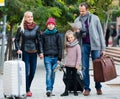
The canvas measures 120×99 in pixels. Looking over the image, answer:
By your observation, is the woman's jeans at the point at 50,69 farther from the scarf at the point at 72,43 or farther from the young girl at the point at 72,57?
the scarf at the point at 72,43

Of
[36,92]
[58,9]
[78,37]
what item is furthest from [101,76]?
[58,9]

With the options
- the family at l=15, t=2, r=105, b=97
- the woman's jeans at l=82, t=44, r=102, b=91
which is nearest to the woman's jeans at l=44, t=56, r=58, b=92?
the family at l=15, t=2, r=105, b=97

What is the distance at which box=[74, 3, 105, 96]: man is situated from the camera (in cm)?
1103

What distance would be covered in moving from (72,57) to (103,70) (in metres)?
0.77

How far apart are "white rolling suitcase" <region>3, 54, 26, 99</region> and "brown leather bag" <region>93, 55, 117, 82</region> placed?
1.71 meters

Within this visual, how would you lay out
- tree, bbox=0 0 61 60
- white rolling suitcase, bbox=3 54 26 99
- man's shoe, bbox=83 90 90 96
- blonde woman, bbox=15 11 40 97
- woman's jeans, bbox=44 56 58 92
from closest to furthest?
1. white rolling suitcase, bbox=3 54 26 99
2. blonde woman, bbox=15 11 40 97
3. woman's jeans, bbox=44 56 58 92
4. man's shoe, bbox=83 90 90 96
5. tree, bbox=0 0 61 60

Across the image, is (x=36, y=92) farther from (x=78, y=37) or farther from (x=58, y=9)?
(x=58, y=9)

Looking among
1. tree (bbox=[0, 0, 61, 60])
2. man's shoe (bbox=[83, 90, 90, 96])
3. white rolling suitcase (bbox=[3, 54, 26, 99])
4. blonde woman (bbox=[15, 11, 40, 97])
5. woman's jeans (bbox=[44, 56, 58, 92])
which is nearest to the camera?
white rolling suitcase (bbox=[3, 54, 26, 99])

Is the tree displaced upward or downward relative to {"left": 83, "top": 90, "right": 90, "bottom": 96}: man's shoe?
upward

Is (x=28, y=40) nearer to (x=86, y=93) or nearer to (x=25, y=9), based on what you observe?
(x=86, y=93)

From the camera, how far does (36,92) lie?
11984mm

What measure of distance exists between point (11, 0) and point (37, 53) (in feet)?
18.7

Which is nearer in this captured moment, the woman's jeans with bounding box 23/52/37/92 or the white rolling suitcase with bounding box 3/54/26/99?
the white rolling suitcase with bounding box 3/54/26/99

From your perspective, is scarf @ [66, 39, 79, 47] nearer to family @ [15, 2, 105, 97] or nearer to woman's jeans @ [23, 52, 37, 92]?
family @ [15, 2, 105, 97]
